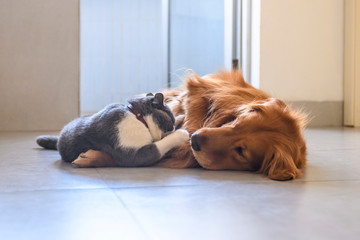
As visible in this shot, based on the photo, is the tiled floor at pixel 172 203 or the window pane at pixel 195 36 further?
the window pane at pixel 195 36

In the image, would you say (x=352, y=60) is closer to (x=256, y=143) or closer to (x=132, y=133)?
(x=256, y=143)

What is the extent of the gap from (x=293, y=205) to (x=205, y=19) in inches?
127

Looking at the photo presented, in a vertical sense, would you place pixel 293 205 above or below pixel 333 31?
below

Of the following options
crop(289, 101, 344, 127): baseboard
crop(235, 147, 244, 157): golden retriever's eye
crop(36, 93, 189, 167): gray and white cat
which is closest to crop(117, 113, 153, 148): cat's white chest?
crop(36, 93, 189, 167): gray and white cat

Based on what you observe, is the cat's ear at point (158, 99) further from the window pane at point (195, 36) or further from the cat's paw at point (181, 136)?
the window pane at point (195, 36)

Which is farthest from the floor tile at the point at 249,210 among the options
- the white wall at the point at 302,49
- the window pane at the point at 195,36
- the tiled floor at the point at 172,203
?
the window pane at the point at 195,36

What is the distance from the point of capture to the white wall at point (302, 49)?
11.6ft

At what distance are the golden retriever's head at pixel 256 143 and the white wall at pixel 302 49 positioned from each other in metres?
1.94

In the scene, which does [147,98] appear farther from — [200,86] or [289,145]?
[289,145]

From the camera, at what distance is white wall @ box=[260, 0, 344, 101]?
3.53 meters

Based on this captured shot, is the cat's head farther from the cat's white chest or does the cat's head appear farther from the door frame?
the door frame

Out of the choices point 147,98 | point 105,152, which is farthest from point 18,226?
point 147,98

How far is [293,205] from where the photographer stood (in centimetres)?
112

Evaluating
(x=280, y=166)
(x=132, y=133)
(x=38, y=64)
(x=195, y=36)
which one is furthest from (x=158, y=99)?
(x=195, y=36)
